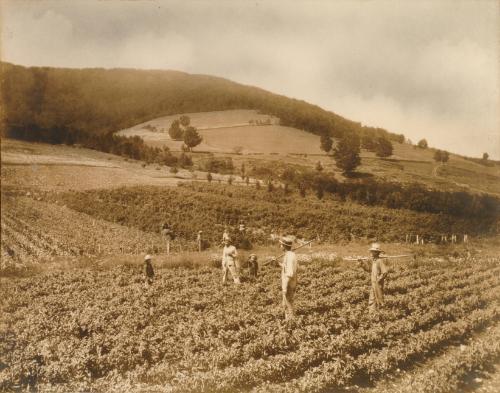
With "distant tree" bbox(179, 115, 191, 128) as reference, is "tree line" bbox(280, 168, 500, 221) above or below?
below

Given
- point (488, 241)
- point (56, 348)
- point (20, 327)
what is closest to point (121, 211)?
A: point (20, 327)

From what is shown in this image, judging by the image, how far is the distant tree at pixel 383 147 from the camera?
1049cm

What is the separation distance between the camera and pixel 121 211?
1264 cm

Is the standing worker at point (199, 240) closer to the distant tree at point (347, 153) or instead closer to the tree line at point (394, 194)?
the tree line at point (394, 194)

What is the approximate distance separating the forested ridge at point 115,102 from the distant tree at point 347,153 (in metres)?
0.22

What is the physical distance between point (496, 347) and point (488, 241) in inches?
194

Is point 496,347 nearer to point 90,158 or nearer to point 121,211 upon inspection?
point 121,211

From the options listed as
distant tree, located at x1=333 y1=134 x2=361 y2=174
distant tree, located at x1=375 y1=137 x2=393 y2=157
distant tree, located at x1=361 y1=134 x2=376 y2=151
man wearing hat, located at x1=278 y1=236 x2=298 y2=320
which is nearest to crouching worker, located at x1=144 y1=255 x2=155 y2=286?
man wearing hat, located at x1=278 y1=236 x2=298 y2=320

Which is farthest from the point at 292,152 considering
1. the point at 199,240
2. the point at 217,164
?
the point at 199,240

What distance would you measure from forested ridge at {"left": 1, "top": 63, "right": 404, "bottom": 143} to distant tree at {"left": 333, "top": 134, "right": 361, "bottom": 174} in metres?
0.22

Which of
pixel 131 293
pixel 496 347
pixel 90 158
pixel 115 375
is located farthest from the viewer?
→ pixel 90 158

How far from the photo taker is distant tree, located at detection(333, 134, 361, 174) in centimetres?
1064

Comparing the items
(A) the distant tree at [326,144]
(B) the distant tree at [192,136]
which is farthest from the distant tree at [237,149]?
(A) the distant tree at [326,144]

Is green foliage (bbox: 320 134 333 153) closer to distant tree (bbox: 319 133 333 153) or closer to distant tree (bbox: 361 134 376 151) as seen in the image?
distant tree (bbox: 319 133 333 153)
